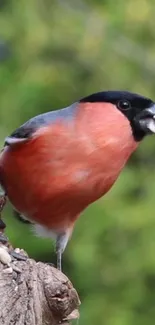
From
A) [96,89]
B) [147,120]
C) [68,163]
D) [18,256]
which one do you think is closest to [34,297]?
[18,256]

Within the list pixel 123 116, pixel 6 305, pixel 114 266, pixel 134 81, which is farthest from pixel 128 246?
pixel 6 305

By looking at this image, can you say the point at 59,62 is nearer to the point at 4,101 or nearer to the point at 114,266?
the point at 4,101

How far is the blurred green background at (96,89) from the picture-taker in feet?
14.8

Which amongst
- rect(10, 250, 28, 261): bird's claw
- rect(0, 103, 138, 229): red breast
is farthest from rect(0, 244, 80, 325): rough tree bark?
rect(0, 103, 138, 229): red breast

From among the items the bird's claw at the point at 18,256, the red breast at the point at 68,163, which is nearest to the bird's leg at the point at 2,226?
the red breast at the point at 68,163

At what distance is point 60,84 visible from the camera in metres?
5.01

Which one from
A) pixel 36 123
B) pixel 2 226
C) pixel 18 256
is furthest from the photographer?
pixel 36 123

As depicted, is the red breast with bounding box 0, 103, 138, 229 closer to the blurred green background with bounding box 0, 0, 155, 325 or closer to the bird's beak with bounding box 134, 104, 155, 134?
the bird's beak with bounding box 134, 104, 155, 134

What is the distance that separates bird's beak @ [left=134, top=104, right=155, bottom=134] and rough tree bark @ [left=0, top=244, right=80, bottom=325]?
0.70 metres

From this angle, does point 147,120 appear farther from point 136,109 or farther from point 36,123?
point 36,123

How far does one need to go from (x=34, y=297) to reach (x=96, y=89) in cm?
274

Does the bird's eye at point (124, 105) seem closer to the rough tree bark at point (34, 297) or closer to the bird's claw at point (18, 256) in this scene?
the bird's claw at point (18, 256)

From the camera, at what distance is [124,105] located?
3143mm

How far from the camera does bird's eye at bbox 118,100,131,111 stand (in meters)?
3.14
